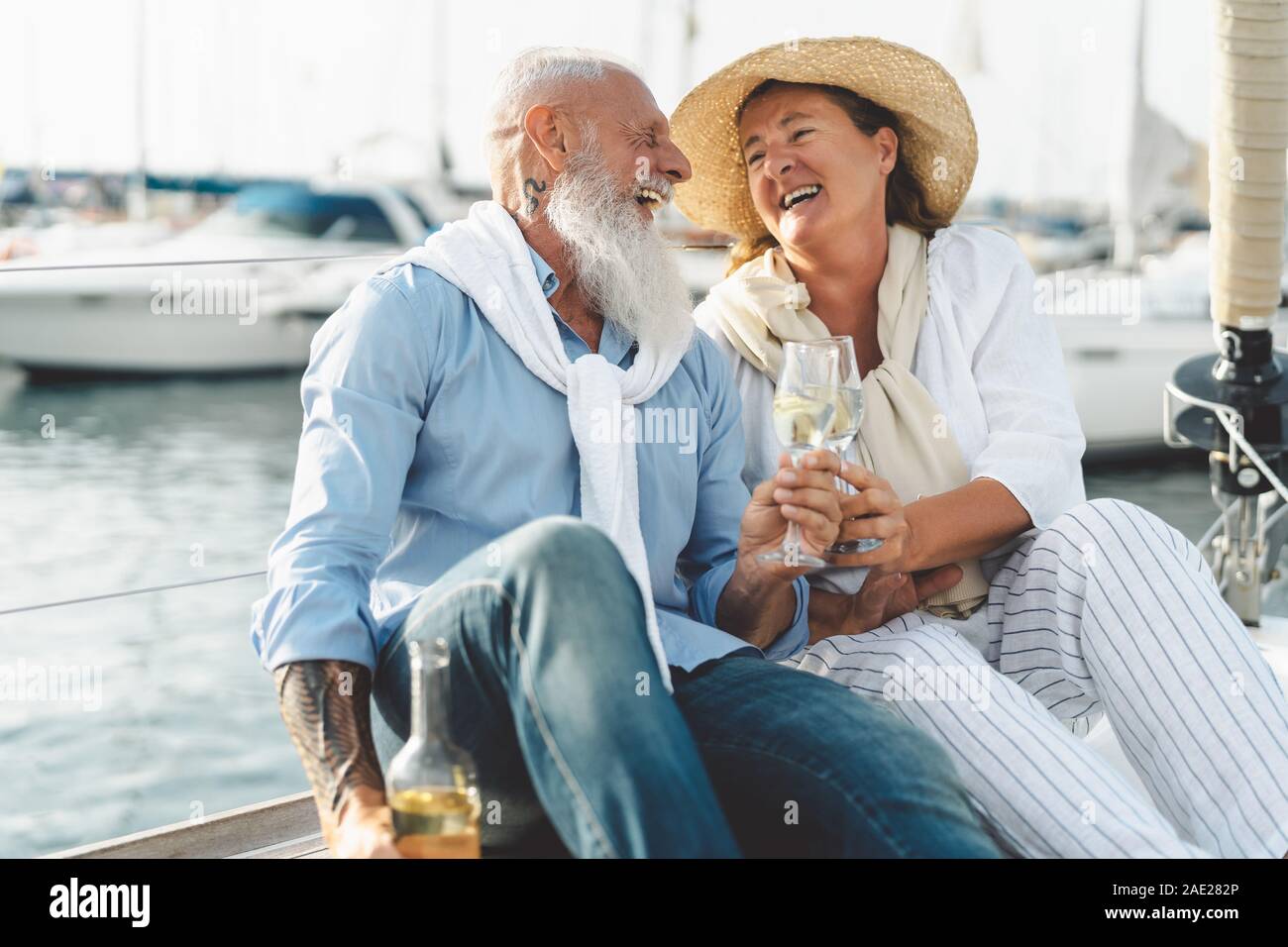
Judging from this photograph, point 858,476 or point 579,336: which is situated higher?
point 579,336

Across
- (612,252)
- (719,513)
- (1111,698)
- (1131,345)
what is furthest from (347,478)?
(1131,345)

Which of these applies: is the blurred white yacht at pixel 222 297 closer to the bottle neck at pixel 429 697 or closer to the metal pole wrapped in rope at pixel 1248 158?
the metal pole wrapped in rope at pixel 1248 158

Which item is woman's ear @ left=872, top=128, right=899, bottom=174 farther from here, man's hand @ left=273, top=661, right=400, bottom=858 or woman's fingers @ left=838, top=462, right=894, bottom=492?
man's hand @ left=273, top=661, right=400, bottom=858

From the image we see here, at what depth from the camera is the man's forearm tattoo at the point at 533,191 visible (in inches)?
87.7

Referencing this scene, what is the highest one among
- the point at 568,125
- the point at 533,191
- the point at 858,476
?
the point at 568,125

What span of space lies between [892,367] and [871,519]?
A: 0.46 m

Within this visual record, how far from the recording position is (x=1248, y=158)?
3.26m

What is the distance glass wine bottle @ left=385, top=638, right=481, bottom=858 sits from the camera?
1.45 m

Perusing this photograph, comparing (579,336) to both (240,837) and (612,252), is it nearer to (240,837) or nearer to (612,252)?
(612,252)

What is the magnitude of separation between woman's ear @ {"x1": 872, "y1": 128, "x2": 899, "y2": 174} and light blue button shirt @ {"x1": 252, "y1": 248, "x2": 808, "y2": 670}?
0.63 m

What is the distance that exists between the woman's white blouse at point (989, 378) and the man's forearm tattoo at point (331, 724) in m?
0.97

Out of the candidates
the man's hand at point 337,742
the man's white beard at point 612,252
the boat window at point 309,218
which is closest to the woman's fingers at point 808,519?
the man's white beard at point 612,252

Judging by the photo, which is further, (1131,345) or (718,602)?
(1131,345)

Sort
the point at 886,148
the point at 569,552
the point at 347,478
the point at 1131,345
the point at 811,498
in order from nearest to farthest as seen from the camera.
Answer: the point at 569,552, the point at 347,478, the point at 811,498, the point at 886,148, the point at 1131,345
